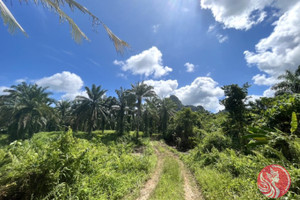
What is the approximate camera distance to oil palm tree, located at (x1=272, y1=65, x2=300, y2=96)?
15745mm

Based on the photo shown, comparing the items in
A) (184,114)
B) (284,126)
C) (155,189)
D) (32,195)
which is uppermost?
(184,114)

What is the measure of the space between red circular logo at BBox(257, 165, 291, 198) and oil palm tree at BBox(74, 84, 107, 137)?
2255 cm

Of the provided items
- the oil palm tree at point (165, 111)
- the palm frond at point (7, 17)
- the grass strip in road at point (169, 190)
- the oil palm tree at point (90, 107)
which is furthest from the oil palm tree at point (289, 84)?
the oil palm tree at point (90, 107)

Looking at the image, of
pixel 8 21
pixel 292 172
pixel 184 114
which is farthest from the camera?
pixel 184 114

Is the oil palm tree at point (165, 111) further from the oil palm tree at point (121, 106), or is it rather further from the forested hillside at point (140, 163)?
the forested hillside at point (140, 163)

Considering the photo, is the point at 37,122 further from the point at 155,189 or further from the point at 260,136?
the point at 260,136

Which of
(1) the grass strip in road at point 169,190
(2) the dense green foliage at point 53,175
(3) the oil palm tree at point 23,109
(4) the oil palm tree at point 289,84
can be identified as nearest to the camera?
(2) the dense green foliage at point 53,175

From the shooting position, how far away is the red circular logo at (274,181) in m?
Result: 1.74

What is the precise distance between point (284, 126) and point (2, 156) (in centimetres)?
1007

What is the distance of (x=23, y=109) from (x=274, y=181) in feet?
95.8

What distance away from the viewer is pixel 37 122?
74.2ft

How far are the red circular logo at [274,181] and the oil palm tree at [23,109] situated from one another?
2680cm

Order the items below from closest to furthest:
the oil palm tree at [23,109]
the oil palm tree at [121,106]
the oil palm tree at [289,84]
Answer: the oil palm tree at [289,84], the oil palm tree at [23,109], the oil palm tree at [121,106]

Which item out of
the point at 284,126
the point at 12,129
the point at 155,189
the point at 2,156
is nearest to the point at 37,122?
the point at 12,129
